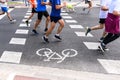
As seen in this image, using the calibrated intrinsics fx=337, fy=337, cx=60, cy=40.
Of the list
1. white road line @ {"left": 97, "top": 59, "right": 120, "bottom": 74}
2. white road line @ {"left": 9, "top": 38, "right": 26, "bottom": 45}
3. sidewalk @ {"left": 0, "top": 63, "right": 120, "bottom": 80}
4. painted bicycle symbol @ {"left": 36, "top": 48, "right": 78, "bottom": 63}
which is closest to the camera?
sidewalk @ {"left": 0, "top": 63, "right": 120, "bottom": 80}

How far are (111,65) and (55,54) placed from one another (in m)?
1.54

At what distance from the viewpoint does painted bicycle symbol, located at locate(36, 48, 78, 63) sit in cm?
783

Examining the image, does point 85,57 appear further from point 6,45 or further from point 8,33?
point 8,33

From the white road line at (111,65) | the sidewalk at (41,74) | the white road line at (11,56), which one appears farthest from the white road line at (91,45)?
the sidewalk at (41,74)

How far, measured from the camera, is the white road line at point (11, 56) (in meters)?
7.51

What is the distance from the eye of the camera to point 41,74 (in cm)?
634

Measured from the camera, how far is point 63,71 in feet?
22.0

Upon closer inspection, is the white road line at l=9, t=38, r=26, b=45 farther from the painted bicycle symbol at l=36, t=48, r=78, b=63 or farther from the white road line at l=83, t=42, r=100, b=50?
the white road line at l=83, t=42, r=100, b=50

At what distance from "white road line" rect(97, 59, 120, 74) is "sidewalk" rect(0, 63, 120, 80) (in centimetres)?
34

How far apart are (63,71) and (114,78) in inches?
40.5

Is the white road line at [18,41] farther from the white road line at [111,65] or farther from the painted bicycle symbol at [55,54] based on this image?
the white road line at [111,65]

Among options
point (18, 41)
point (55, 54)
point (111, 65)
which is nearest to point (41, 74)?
point (111, 65)

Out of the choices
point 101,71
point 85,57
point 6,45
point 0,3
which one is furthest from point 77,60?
point 0,3

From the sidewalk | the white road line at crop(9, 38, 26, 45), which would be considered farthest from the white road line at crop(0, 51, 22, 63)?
the white road line at crop(9, 38, 26, 45)
